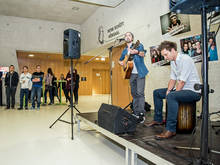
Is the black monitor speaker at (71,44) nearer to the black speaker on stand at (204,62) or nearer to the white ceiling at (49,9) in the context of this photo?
the black speaker on stand at (204,62)

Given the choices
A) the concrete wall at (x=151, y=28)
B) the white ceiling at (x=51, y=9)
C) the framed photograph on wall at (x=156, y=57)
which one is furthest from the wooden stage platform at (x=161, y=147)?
the white ceiling at (x=51, y=9)

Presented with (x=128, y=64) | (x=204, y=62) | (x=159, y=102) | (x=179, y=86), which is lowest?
(x=159, y=102)

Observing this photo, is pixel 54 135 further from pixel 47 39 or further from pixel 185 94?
pixel 47 39

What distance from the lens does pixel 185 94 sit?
5.96 ft

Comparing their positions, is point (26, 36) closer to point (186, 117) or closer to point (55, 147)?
point (55, 147)

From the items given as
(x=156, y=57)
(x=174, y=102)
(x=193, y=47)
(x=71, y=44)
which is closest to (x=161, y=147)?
(x=174, y=102)

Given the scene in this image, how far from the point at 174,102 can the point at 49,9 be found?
20.7 ft

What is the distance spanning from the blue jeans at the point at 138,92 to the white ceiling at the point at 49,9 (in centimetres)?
441

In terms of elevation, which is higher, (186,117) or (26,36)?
(26,36)

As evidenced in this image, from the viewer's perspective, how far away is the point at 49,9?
6598 millimetres

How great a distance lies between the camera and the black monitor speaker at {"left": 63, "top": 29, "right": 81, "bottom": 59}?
9.00 feet

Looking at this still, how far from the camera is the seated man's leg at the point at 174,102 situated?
5.75 feet

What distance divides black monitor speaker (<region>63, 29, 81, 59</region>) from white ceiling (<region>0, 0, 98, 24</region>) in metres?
3.72

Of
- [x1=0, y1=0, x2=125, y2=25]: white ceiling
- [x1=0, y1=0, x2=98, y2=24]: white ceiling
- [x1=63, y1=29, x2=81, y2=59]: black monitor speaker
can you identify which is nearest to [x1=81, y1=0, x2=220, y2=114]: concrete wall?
[x1=0, y1=0, x2=125, y2=25]: white ceiling
